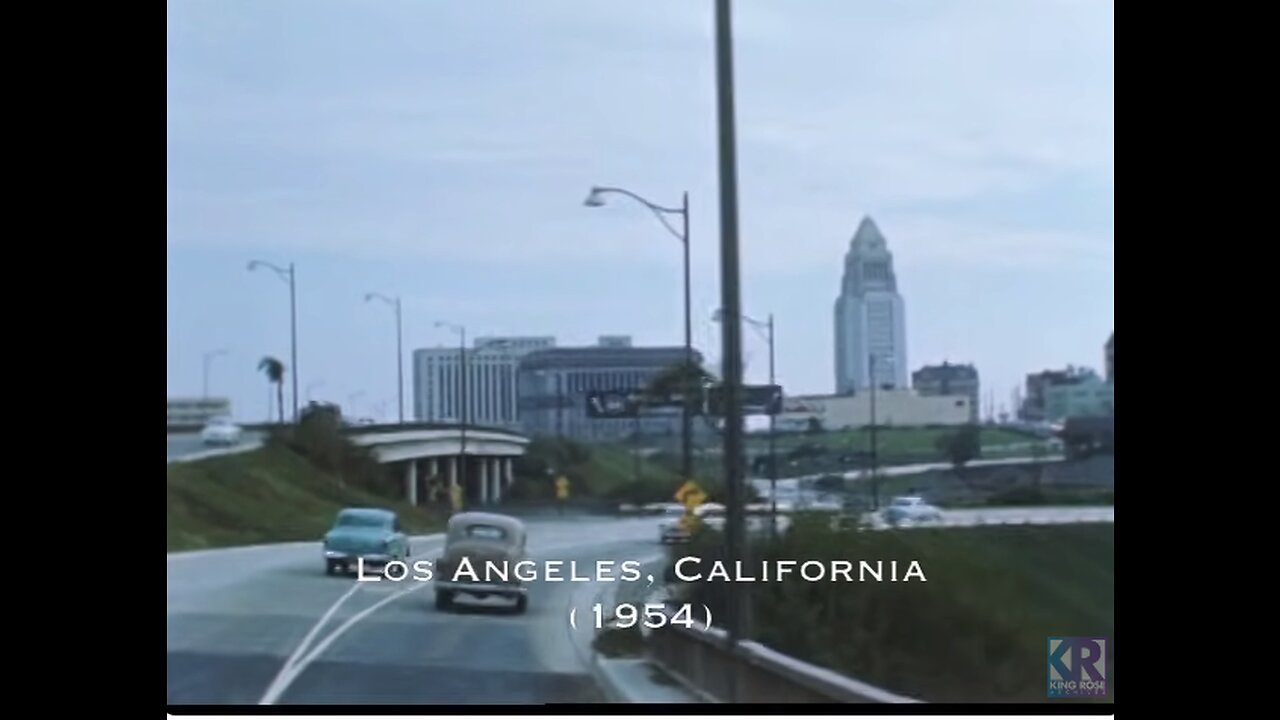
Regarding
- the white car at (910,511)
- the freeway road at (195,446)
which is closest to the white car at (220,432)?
the freeway road at (195,446)

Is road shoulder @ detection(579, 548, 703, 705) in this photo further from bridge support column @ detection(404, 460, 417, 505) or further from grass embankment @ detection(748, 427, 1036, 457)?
bridge support column @ detection(404, 460, 417, 505)

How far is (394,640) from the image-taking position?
6562mm

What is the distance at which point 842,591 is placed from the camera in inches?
255

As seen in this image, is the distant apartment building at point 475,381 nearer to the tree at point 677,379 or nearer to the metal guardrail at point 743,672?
the tree at point 677,379

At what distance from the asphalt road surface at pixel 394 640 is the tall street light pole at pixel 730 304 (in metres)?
0.25

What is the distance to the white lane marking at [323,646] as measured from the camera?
6574 mm

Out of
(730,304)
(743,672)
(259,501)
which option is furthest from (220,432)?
(743,672)

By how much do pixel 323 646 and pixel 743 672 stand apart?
1222 mm

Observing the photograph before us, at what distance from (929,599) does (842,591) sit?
0.26m

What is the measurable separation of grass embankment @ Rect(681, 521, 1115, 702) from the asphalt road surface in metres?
0.38
